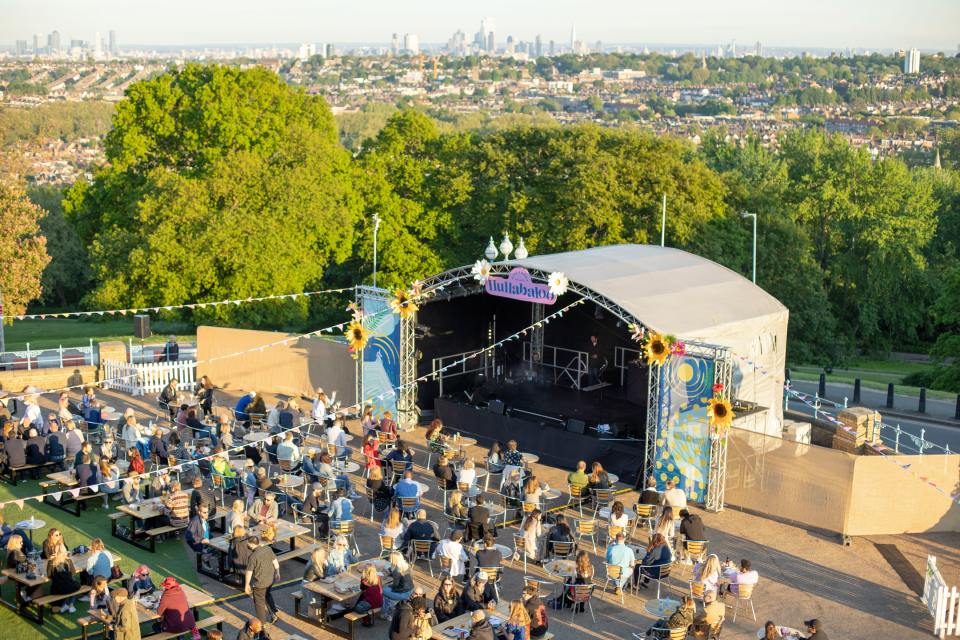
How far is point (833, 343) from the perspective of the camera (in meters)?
42.5

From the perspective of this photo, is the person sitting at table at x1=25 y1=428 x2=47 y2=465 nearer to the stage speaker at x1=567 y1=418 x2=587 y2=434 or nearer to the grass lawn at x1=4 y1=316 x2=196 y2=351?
the stage speaker at x1=567 y1=418 x2=587 y2=434

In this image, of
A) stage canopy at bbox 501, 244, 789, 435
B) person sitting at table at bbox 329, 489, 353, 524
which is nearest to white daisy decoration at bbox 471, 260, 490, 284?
stage canopy at bbox 501, 244, 789, 435

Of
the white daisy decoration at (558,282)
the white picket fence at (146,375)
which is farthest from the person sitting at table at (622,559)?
the white picket fence at (146,375)

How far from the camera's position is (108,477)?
59.3 ft

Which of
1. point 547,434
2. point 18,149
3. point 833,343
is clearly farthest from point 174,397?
point 833,343

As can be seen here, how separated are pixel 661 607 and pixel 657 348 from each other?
245 inches

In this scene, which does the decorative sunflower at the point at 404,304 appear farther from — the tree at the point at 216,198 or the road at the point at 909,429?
the tree at the point at 216,198

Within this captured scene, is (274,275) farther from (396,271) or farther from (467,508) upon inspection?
(467,508)

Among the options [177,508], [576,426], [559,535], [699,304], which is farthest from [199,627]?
[699,304]

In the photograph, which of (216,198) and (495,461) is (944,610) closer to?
(495,461)

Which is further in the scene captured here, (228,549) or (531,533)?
(531,533)

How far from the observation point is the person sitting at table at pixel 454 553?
1450cm

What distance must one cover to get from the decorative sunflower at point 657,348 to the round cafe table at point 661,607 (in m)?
5.87

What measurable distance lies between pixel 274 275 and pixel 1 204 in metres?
8.03
